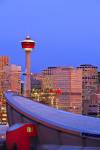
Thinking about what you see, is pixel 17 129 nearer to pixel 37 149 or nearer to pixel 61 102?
pixel 37 149

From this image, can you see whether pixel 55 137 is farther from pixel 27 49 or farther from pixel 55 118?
pixel 27 49

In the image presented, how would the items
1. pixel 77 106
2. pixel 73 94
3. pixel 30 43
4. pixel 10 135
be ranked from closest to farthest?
1. pixel 10 135
2. pixel 30 43
3. pixel 77 106
4. pixel 73 94

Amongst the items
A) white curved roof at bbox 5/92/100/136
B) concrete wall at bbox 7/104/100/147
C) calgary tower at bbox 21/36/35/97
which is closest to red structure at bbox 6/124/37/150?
concrete wall at bbox 7/104/100/147

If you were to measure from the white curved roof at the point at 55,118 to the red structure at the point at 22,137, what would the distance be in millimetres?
508

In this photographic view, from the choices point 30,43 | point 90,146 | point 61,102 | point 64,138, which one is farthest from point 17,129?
point 61,102

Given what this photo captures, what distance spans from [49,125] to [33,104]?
4436mm

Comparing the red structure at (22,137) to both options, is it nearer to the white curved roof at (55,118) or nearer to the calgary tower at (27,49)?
the white curved roof at (55,118)

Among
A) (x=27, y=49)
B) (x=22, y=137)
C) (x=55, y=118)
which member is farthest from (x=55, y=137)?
(x=27, y=49)

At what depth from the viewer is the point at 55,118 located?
72.1 ft

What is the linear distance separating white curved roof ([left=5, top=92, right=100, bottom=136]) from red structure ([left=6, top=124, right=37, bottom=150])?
0.51m

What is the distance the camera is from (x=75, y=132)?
1956 centimetres

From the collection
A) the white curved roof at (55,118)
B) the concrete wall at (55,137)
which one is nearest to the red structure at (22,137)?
the concrete wall at (55,137)

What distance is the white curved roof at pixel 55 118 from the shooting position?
19.9 meters

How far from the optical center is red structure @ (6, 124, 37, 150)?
2180 centimetres
